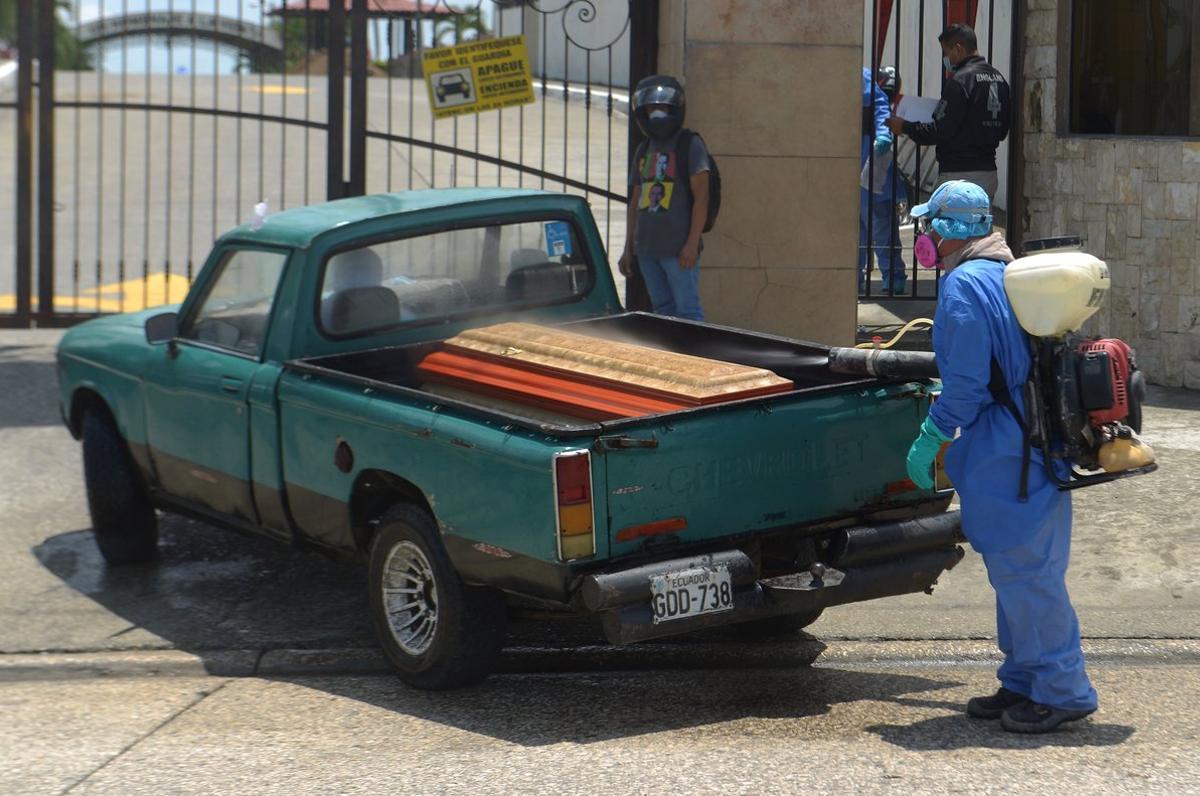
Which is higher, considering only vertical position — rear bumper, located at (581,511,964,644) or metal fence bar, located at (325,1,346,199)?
metal fence bar, located at (325,1,346,199)

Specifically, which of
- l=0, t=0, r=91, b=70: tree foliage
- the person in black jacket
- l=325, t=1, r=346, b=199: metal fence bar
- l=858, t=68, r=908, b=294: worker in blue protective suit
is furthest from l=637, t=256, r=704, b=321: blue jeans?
l=0, t=0, r=91, b=70: tree foliage

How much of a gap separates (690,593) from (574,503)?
1.66 ft

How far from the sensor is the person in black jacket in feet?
35.7

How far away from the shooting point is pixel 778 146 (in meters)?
11.0

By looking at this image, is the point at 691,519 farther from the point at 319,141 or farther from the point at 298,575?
the point at 319,141

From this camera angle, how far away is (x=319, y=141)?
27.4 m

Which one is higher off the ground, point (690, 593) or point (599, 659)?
point (690, 593)

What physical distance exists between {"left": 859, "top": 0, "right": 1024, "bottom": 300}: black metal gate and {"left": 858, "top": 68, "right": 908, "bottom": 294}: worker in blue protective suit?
0.4 inches

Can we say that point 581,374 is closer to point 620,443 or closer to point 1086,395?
point 620,443

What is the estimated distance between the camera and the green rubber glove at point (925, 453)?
584 cm

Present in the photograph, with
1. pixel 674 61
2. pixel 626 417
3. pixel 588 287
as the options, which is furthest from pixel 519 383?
pixel 674 61

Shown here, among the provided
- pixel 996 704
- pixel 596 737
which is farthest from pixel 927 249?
pixel 596 737

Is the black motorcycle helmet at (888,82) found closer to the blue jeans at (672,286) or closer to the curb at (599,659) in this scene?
the blue jeans at (672,286)

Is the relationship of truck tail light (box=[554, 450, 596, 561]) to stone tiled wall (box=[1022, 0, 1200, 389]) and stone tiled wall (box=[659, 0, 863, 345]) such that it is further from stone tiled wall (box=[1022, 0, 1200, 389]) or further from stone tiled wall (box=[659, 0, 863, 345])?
stone tiled wall (box=[1022, 0, 1200, 389])
